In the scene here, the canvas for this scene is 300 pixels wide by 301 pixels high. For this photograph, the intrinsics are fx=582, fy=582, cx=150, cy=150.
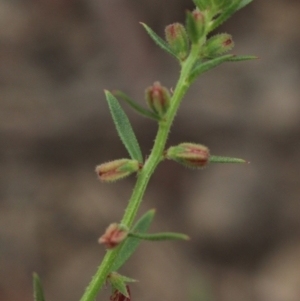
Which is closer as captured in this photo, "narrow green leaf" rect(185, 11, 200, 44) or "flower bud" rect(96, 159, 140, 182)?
"narrow green leaf" rect(185, 11, 200, 44)

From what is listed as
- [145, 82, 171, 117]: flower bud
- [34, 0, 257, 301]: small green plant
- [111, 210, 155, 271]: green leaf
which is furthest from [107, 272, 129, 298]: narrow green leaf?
[145, 82, 171, 117]: flower bud

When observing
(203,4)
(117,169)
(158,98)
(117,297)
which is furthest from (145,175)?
(203,4)

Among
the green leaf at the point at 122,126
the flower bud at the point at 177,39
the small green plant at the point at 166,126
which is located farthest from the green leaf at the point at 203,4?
the green leaf at the point at 122,126

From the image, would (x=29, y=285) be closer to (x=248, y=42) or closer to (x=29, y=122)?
(x=29, y=122)

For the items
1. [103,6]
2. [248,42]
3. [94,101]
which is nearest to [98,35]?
[103,6]

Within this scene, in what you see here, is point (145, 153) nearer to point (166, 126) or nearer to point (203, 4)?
point (203, 4)

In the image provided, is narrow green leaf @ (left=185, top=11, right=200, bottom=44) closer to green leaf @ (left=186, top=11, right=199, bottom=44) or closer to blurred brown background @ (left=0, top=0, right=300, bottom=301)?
green leaf @ (left=186, top=11, right=199, bottom=44)

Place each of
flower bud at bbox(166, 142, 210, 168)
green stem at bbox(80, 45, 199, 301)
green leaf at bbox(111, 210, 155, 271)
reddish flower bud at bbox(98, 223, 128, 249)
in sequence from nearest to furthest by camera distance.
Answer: reddish flower bud at bbox(98, 223, 128, 249)
green stem at bbox(80, 45, 199, 301)
flower bud at bbox(166, 142, 210, 168)
green leaf at bbox(111, 210, 155, 271)
